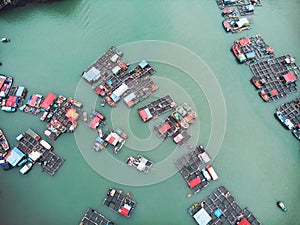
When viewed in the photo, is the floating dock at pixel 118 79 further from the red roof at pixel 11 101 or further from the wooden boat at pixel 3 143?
the wooden boat at pixel 3 143

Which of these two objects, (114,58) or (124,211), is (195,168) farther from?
(114,58)

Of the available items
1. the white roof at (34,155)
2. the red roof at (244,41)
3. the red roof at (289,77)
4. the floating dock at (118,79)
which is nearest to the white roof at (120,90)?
the floating dock at (118,79)

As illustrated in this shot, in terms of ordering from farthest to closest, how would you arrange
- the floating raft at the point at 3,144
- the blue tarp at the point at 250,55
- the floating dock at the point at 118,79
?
the blue tarp at the point at 250,55, the floating dock at the point at 118,79, the floating raft at the point at 3,144

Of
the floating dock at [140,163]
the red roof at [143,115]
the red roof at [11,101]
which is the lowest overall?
the floating dock at [140,163]

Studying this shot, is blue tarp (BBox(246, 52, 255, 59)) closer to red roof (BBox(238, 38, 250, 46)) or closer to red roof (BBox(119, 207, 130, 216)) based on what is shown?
red roof (BBox(238, 38, 250, 46))

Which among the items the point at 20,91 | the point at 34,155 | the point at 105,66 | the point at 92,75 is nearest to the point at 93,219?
the point at 34,155
